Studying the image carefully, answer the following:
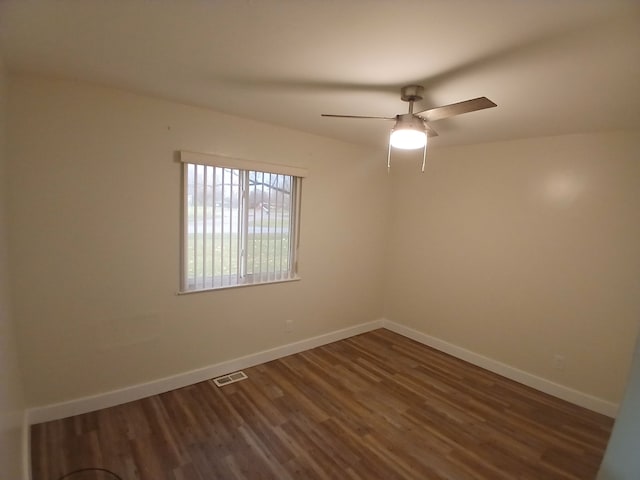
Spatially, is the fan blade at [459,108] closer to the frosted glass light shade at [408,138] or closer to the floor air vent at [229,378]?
the frosted glass light shade at [408,138]

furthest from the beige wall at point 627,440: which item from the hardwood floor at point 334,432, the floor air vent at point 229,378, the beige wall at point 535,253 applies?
the floor air vent at point 229,378

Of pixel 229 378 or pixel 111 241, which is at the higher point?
pixel 111 241

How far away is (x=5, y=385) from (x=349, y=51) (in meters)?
2.26

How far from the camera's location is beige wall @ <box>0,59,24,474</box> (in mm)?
1319

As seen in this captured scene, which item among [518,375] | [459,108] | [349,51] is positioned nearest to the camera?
[349,51]

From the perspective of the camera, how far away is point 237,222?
9.39ft

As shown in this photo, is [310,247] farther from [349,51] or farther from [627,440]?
[627,440]

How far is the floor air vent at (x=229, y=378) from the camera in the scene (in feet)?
9.15

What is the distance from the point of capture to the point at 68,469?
5.95 feet

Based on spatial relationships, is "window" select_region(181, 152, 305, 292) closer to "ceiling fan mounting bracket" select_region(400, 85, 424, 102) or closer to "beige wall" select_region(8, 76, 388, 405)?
"beige wall" select_region(8, 76, 388, 405)

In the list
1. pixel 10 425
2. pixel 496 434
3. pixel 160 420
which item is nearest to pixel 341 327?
pixel 496 434

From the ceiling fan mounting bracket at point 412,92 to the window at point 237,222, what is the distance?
1431mm

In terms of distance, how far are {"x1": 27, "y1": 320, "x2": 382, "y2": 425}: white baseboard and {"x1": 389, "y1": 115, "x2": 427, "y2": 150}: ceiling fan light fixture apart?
2.41 m

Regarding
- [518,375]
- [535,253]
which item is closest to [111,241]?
[535,253]
